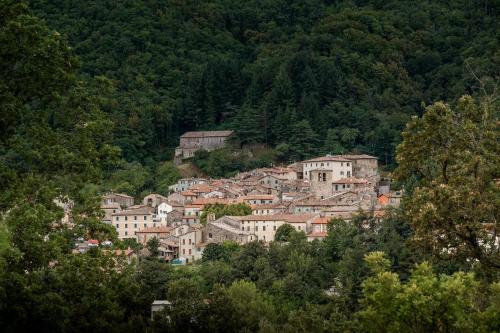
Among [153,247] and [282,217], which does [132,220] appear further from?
[282,217]

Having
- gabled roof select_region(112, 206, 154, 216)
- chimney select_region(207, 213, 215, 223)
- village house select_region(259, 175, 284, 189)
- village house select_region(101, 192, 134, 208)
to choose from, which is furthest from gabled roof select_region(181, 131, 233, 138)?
chimney select_region(207, 213, 215, 223)

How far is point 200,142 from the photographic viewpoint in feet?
372

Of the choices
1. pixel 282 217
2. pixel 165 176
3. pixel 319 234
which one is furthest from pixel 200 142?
pixel 319 234

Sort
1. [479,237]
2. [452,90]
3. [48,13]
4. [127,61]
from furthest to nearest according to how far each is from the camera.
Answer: [48,13]
[127,61]
[452,90]
[479,237]

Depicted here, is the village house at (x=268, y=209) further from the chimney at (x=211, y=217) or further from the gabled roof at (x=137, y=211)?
the gabled roof at (x=137, y=211)

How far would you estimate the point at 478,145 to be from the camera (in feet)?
76.5

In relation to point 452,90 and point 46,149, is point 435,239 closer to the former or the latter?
point 46,149

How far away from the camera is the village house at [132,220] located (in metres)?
86.9

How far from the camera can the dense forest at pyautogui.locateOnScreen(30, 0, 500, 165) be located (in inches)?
4432

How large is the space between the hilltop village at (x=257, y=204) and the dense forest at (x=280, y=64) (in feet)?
28.1

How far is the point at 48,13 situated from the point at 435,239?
5411 inches

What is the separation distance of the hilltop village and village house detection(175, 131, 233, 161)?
10.8 m

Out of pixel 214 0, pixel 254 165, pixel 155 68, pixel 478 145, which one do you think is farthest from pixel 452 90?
pixel 478 145

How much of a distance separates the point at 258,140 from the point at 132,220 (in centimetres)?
2694
